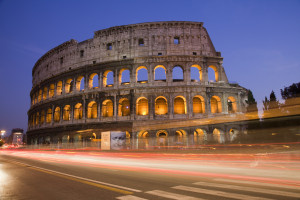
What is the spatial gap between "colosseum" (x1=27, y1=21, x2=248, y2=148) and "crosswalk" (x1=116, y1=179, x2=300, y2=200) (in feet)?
52.9

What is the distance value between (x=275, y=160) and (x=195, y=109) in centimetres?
1904

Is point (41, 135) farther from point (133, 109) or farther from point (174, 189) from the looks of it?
point (174, 189)

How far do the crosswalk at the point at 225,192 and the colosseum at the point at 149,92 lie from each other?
52.9 feet

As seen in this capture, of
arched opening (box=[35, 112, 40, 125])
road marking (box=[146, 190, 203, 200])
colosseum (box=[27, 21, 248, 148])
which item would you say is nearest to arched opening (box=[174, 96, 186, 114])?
colosseum (box=[27, 21, 248, 148])

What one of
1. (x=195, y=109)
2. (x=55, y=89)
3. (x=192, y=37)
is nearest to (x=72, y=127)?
(x=55, y=89)

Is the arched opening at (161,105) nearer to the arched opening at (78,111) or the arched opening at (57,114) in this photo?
the arched opening at (78,111)

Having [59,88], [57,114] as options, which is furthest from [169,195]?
[57,114]

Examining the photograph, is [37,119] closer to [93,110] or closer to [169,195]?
[93,110]

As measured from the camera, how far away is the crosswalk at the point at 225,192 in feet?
13.1

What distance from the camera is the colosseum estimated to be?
23.9 meters

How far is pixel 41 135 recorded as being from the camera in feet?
106

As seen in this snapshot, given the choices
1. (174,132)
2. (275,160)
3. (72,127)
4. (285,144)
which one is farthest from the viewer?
(72,127)

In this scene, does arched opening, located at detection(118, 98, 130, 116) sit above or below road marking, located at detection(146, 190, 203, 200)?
above

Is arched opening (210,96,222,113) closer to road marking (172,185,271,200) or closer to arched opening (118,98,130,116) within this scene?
arched opening (118,98,130,116)
